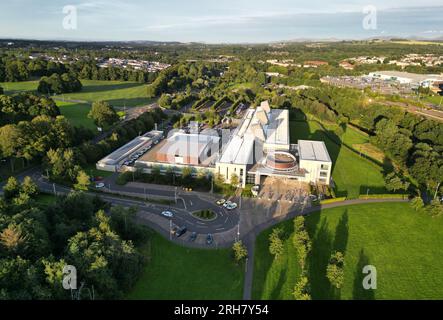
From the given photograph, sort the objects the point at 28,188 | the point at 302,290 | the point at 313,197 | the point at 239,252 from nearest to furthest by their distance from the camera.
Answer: the point at 302,290 < the point at 239,252 < the point at 28,188 < the point at 313,197

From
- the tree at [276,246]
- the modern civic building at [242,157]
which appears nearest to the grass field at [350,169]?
the modern civic building at [242,157]

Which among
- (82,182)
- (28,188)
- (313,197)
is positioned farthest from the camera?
(313,197)

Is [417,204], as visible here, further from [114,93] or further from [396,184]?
[114,93]

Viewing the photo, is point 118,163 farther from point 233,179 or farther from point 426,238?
point 426,238

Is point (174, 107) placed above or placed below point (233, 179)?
above

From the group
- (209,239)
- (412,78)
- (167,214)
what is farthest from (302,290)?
(412,78)

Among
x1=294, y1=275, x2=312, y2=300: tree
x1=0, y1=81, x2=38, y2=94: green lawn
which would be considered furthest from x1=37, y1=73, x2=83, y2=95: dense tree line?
x1=294, y1=275, x2=312, y2=300: tree
